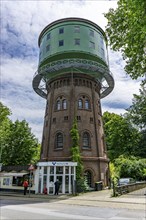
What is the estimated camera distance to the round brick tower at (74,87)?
28.3m

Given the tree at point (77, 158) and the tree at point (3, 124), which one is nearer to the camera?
the tree at point (77, 158)

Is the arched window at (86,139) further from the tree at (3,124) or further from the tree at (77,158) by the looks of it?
the tree at (3,124)

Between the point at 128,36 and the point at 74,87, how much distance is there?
2086 centimetres

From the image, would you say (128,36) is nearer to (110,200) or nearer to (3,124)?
(110,200)

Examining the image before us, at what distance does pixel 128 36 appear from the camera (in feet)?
33.2

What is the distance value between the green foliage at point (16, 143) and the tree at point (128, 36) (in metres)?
29.1

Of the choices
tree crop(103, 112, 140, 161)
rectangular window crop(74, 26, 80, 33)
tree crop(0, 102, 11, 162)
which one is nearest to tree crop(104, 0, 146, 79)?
rectangular window crop(74, 26, 80, 33)

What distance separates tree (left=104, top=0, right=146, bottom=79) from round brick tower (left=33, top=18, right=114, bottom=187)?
679 inches

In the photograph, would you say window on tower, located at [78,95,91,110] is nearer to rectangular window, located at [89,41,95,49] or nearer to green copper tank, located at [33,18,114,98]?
green copper tank, located at [33,18,114,98]

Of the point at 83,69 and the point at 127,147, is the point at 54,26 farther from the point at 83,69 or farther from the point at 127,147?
the point at 127,147

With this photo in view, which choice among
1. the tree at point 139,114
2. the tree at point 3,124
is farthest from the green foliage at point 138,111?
the tree at point 3,124

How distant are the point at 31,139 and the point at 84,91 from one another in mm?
15988

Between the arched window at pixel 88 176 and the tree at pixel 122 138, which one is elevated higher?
the tree at pixel 122 138

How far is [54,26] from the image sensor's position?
112 ft
